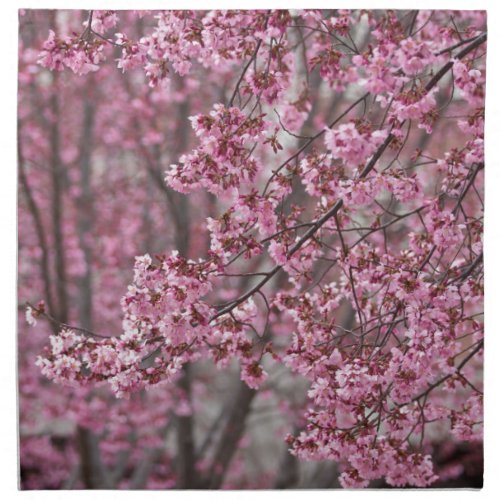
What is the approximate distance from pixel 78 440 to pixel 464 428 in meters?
1.37

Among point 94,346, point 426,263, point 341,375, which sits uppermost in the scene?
point 426,263

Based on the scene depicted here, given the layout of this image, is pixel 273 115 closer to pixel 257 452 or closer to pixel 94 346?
pixel 94 346

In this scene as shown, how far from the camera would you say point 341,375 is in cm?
224

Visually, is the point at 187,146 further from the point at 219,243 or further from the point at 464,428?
the point at 464,428

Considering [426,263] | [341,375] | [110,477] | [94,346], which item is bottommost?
[110,477]

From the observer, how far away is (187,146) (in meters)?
2.57

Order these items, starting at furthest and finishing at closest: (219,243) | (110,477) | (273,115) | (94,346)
Result: (110,477) < (273,115) < (94,346) < (219,243)

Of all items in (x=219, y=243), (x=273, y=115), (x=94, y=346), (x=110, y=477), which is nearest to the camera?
(x=219, y=243)

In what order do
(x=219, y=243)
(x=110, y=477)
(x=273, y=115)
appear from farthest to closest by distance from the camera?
(x=110, y=477)
(x=273, y=115)
(x=219, y=243)

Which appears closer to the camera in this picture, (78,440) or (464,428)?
(464,428)
